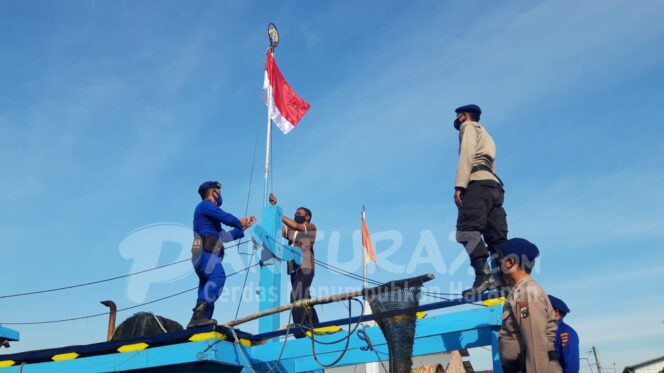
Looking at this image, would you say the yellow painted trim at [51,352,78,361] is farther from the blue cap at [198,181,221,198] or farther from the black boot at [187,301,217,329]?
the blue cap at [198,181,221,198]

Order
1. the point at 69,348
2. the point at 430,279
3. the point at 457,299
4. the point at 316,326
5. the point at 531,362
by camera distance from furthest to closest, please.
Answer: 1. the point at 69,348
2. the point at 316,326
3. the point at 457,299
4. the point at 430,279
5. the point at 531,362

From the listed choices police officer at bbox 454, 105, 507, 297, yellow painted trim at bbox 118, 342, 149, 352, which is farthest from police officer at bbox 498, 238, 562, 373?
yellow painted trim at bbox 118, 342, 149, 352

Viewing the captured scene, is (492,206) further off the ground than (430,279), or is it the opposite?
(492,206)

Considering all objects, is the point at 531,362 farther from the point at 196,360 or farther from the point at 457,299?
the point at 196,360

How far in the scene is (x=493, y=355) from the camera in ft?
18.6

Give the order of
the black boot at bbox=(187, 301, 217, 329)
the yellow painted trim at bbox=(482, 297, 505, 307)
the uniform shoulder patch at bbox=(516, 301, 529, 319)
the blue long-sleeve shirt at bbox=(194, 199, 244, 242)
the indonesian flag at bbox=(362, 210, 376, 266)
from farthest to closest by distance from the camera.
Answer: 1. the indonesian flag at bbox=(362, 210, 376, 266)
2. the blue long-sleeve shirt at bbox=(194, 199, 244, 242)
3. the black boot at bbox=(187, 301, 217, 329)
4. the yellow painted trim at bbox=(482, 297, 505, 307)
5. the uniform shoulder patch at bbox=(516, 301, 529, 319)

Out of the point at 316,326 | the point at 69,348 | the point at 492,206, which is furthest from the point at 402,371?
the point at 69,348

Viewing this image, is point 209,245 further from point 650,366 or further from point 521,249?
point 650,366

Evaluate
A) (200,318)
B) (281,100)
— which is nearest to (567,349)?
(200,318)

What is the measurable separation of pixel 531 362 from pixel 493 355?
64.0 inches

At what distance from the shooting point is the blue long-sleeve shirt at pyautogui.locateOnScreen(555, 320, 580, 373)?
4.11 m

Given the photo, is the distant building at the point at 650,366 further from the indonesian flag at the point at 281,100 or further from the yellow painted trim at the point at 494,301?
the yellow painted trim at the point at 494,301

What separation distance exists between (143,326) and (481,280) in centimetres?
604

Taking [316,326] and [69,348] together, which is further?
[69,348]
